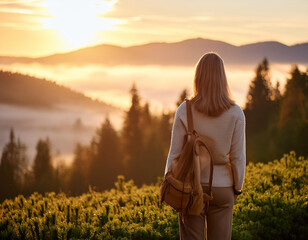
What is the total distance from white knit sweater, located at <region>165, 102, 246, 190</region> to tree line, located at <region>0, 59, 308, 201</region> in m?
54.8

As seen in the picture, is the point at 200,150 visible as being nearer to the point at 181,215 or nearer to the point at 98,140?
the point at 181,215

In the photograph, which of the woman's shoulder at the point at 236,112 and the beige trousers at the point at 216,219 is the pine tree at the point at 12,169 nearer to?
the beige trousers at the point at 216,219

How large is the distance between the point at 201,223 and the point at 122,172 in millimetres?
66794

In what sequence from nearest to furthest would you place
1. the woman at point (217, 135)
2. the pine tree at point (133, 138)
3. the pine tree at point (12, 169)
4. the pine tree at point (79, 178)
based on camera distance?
the woman at point (217, 135) < the pine tree at point (133, 138) < the pine tree at point (79, 178) < the pine tree at point (12, 169)

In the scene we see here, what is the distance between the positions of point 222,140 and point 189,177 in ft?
1.67

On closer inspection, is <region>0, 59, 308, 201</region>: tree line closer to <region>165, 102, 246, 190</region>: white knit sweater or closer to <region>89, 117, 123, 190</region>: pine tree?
<region>89, 117, 123, 190</region>: pine tree

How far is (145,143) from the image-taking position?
7350cm

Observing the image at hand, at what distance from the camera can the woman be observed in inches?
157

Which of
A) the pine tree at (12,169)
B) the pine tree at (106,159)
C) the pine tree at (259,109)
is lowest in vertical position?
the pine tree at (12,169)

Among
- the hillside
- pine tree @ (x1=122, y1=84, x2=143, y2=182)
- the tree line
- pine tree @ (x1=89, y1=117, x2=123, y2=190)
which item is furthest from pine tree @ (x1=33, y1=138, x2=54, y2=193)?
the hillside

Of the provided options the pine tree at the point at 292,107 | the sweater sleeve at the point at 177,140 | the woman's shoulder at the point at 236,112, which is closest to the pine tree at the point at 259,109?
the pine tree at the point at 292,107

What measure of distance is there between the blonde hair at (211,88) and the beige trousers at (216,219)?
2.75 ft

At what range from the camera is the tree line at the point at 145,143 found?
60.9 metres

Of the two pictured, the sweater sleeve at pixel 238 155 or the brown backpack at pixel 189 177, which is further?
the sweater sleeve at pixel 238 155
